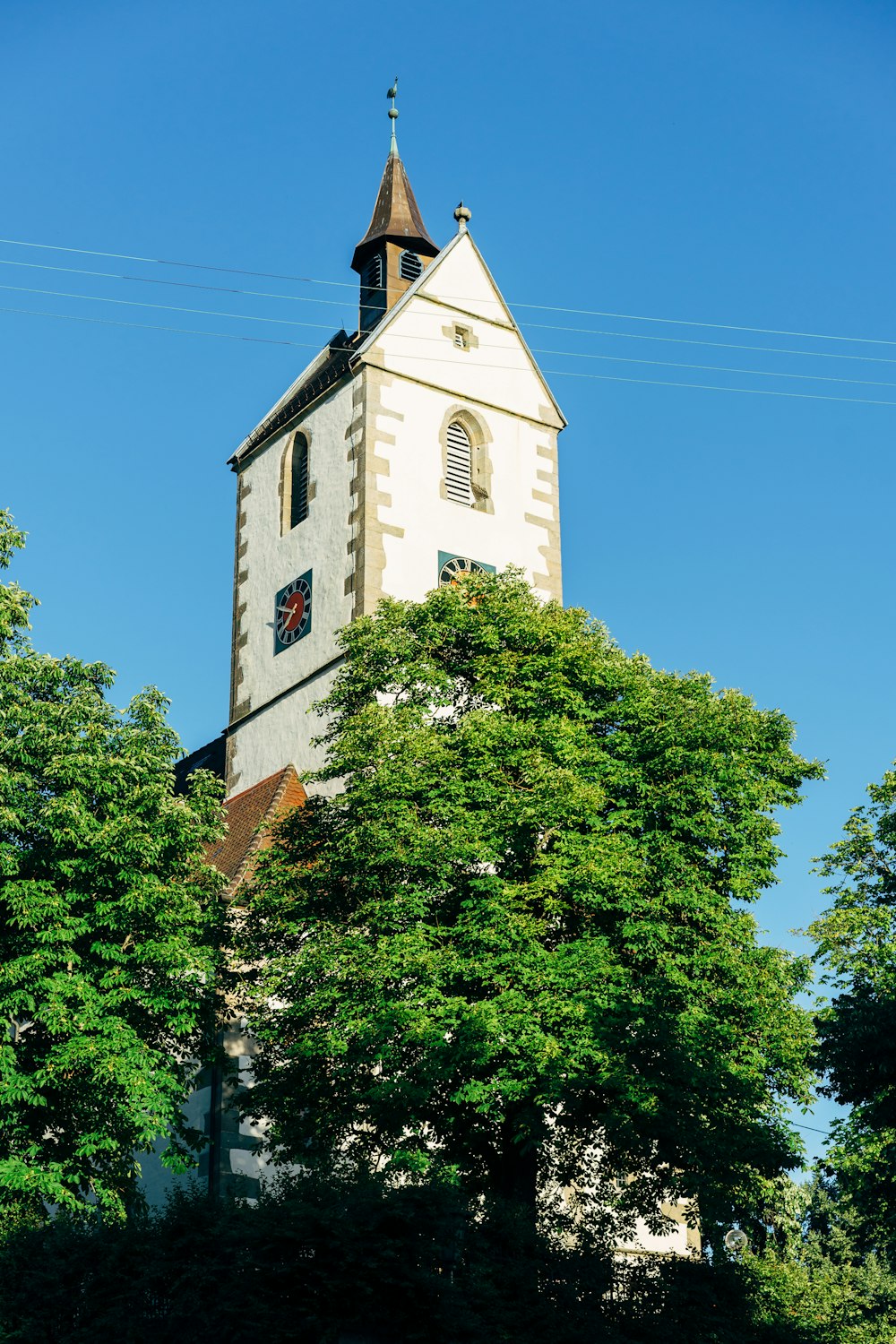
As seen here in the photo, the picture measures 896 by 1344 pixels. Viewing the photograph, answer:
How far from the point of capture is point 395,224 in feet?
128

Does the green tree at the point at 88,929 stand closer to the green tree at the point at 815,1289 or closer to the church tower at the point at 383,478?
the green tree at the point at 815,1289

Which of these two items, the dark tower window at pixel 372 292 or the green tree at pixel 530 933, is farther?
the dark tower window at pixel 372 292

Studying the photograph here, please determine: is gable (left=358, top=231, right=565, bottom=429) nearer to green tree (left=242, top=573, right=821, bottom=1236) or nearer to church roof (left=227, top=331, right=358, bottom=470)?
church roof (left=227, top=331, right=358, bottom=470)

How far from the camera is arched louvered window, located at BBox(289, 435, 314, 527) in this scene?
3609 centimetres

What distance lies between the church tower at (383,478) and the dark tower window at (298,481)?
41 millimetres

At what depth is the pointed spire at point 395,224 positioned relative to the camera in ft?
127

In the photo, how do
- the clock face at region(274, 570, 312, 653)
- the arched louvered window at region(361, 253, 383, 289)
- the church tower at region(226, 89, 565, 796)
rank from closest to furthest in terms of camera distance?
1. the church tower at region(226, 89, 565, 796)
2. the clock face at region(274, 570, 312, 653)
3. the arched louvered window at region(361, 253, 383, 289)

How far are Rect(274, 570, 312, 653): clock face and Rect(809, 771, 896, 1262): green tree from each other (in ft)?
37.0

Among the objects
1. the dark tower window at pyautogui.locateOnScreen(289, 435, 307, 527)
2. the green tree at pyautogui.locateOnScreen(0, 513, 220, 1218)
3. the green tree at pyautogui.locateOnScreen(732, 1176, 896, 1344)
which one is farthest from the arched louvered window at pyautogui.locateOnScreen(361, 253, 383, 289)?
the green tree at pyautogui.locateOnScreen(732, 1176, 896, 1344)

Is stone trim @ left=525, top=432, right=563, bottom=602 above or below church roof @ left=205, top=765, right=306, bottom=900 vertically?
above

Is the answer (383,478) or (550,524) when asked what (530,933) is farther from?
(550,524)

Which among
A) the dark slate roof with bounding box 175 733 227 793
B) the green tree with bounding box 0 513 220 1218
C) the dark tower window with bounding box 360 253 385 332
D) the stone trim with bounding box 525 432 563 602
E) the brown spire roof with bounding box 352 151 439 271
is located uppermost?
the brown spire roof with bounding box 352 151 439 271

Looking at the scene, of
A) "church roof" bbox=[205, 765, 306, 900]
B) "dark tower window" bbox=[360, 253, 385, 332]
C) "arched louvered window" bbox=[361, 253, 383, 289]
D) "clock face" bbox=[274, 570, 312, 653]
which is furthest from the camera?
"arched louvered window" bbox=[361, 253, 383, 289]

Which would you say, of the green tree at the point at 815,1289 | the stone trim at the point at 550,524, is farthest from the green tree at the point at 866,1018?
the stone trim at the point at 550,524
